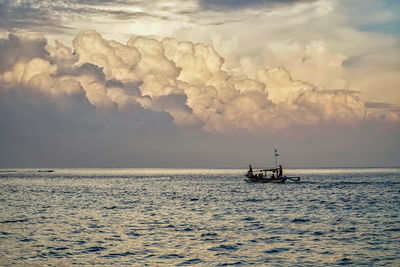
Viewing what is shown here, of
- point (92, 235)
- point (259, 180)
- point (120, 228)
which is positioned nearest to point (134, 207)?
point (120, 228)

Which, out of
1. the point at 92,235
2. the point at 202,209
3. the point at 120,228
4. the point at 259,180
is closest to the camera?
the point at 92,235

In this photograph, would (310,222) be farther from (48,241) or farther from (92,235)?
(48,241)

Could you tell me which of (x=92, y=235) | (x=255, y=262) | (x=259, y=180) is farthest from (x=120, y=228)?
(x=259, y=180)

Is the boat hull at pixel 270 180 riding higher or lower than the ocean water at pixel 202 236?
higher

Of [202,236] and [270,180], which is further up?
[270,180]

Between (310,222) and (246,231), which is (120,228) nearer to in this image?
(246,231)

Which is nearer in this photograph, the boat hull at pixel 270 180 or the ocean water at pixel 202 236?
the ocean water at pixel 202 236

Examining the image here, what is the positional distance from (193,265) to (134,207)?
37334 millimetres

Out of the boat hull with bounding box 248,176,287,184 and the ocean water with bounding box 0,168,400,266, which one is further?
the boat hull with bounding box 248,176,287,184

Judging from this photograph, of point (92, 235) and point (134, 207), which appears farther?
point (134, 207)

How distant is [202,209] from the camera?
60.5 metres

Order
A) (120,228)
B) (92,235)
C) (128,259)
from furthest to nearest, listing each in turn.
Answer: (120,228), (92,235), (128,259)

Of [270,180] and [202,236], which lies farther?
[270,180]

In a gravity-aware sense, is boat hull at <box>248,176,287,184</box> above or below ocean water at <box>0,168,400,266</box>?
above
